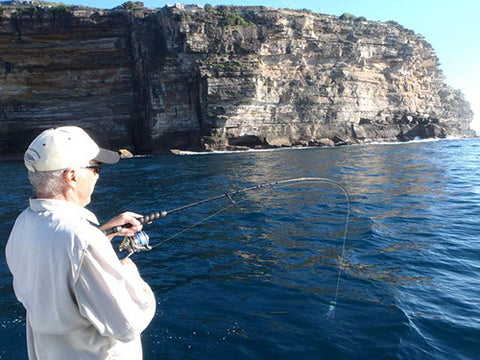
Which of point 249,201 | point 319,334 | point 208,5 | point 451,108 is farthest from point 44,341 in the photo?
point 451,108

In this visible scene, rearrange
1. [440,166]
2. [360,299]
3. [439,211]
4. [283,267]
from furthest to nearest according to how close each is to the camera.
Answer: [440,166]
[439,211]
[283,267]
[360,299]

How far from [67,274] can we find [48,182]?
19.2 inches

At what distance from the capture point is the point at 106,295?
→ 1.27 metres

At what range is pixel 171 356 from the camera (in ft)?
10.3

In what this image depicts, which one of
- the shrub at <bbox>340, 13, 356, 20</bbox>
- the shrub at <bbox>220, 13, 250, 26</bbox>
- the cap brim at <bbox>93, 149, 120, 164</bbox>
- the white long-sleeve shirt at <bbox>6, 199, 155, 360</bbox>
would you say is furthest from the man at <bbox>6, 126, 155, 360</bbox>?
the shrub at <bbox>340, 13, 356, 20</bbox>

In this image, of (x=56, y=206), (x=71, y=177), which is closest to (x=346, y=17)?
(x=71, y=177)

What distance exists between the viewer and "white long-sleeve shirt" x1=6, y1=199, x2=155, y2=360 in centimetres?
126

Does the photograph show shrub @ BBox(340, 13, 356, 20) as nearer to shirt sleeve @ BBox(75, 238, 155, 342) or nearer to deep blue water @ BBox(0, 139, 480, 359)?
deep blue water @ BBox(0, 139, 480, 359)

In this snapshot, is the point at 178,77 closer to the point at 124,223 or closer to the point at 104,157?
the point at 124,223

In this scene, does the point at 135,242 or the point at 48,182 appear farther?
the point at 135,242

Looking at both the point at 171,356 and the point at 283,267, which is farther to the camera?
the point at 283,267

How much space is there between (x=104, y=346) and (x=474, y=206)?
9.90m

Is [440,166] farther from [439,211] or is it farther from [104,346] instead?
[104,346]

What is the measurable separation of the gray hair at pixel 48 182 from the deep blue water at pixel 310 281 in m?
2.38
